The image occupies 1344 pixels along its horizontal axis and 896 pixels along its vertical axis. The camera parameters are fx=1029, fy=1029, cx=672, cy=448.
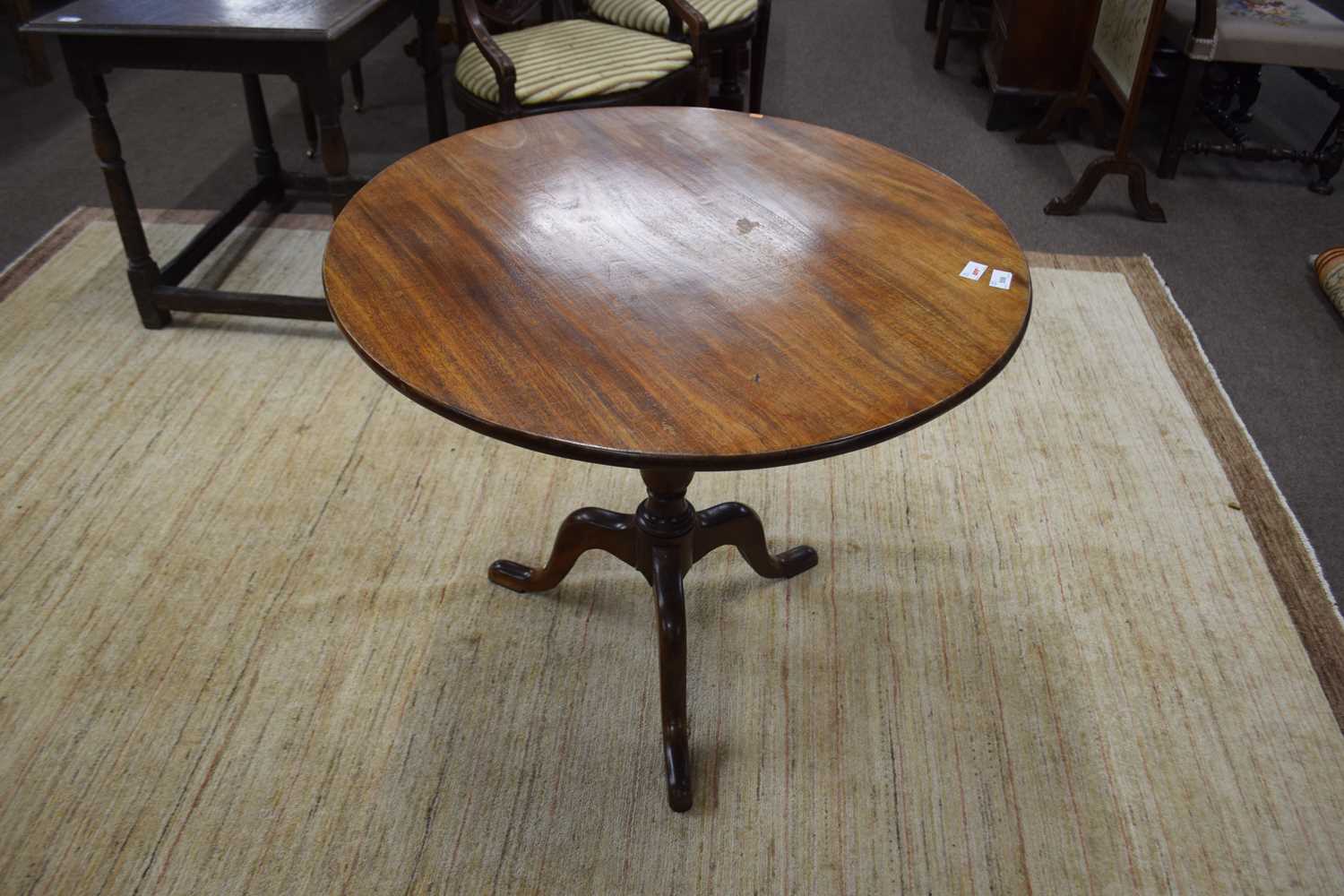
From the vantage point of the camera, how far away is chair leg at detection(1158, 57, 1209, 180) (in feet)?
10.1

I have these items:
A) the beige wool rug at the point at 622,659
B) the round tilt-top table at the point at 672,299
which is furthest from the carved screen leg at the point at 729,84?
the round tilt-top table at the point at 672,299

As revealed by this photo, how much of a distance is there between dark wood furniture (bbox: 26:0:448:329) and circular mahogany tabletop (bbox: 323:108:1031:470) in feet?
2.17

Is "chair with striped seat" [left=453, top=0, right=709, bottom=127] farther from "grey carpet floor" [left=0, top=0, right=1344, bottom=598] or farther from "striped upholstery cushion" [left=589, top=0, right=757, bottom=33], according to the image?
"grey carpet floor" [left=0, top=0, right=1344, bottom=598]

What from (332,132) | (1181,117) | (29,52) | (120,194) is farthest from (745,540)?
(29,52)

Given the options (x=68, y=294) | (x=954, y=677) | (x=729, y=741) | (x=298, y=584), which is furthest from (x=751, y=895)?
(x=68, y=294)

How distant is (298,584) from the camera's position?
1.77 m

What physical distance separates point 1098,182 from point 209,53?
7.97 feet

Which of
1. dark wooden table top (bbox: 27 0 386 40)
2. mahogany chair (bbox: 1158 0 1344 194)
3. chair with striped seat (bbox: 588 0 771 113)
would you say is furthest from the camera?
mahogany chair (bbox: 1158 0 1344 194)

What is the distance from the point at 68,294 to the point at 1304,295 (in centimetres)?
315

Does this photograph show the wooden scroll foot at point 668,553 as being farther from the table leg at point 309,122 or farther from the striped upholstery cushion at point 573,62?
the table leg at point 309,122

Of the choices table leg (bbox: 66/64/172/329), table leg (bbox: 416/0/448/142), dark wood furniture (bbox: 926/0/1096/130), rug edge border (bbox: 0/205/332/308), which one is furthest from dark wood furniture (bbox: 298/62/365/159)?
dark wood furniture (bbox: 926/0/1096/130)

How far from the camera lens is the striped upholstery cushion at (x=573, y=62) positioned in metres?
2.45

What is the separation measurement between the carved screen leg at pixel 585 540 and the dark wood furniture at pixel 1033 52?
2.56 metres

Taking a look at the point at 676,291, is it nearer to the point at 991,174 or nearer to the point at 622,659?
the point at 622,659
